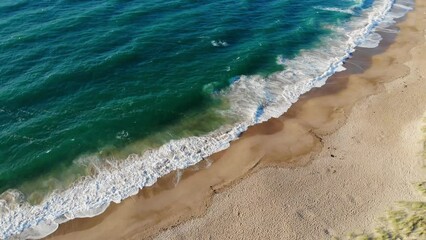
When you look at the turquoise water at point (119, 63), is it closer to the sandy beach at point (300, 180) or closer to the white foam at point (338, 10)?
the white foam at point (338, 10)

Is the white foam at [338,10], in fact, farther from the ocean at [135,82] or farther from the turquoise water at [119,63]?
the turquoise water at [119,63]

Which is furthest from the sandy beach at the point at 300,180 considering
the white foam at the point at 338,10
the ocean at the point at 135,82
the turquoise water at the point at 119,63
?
the white foam at the point at 338,10

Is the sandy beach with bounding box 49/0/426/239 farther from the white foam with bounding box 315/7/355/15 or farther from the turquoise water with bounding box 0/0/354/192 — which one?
the white foam with bounding box 315/7/355/15

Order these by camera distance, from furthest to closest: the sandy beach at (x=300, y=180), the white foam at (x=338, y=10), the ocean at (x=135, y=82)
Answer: the white foam at (x=338, y=10), the ocean at (x=135, y=82), the sandy beach at (x=300, y=180)

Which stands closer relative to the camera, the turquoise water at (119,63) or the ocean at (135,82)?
the ocean at (135,82)

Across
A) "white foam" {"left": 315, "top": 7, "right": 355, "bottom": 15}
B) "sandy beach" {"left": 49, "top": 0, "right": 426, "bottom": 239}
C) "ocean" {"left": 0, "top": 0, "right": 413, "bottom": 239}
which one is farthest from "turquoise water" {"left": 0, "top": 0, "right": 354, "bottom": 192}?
"sandy beach" {"left": 49, "top": 0, "right": 426, "bottom": 239}

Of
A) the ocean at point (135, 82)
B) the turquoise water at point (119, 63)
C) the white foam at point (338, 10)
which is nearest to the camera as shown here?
the ocean at point (135, 82)

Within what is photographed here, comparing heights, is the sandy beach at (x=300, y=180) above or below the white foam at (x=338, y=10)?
below
